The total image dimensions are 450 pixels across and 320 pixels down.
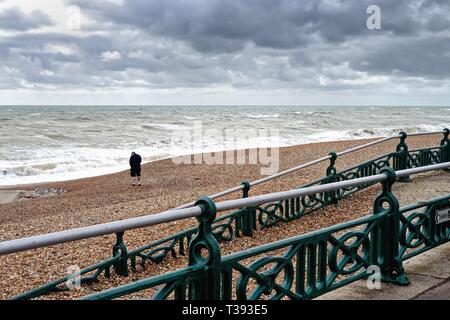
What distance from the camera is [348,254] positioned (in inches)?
153

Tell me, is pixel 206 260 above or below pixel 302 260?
above

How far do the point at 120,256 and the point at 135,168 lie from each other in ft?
40.4

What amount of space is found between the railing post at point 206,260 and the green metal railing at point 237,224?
3.34m

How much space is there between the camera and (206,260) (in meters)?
2.87

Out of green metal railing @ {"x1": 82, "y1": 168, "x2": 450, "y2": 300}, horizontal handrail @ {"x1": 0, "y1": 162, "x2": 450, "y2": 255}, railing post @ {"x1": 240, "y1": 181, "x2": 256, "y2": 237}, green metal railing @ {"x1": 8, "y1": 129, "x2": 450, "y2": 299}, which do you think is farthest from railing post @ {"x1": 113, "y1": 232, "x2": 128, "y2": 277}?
horizontal handrail @ {"x1": 0, "y1": 162, "x2": 450, "y2": 255}

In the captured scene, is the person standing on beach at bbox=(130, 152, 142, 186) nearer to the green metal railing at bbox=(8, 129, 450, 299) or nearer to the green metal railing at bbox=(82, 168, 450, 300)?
the green metal railing at bbox=(8, 129, 450, 299)

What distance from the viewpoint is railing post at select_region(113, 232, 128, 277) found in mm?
6543

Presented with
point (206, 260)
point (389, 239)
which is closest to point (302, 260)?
point (206, 260)

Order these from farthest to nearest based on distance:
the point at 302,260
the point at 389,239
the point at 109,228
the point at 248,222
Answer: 1. the point at 248,222
2. the point at 389,239
3. the point at 302,260
4. the point at 109,228

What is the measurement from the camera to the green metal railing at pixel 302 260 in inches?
111

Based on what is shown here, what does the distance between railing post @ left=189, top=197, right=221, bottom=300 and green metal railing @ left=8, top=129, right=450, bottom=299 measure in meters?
3.34

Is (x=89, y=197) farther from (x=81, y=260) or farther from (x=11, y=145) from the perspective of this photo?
(x=11, y=145)

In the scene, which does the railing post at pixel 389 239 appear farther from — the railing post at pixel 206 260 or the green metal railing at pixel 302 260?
the railing post at pixel 206 260

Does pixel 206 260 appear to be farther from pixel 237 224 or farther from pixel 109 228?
pixel 237 224
